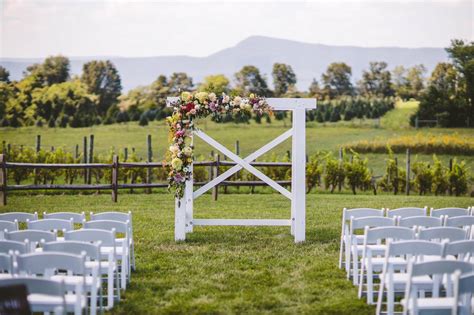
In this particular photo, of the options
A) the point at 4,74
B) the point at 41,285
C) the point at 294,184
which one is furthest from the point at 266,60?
the point at 41,285

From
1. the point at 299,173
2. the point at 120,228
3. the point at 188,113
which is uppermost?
the point at 188,113

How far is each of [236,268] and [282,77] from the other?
3235 centimetres

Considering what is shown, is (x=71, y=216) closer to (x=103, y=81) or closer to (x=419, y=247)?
(x=419, y=247)

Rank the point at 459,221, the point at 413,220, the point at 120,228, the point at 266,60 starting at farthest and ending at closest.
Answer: the point at 266,60 → the point at 459,221 → the point at 413,220 → the point at 120,228

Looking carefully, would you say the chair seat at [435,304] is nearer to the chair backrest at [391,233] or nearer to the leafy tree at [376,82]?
the chair backrest at [391,233]

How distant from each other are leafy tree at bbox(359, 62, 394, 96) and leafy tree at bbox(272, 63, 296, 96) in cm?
390

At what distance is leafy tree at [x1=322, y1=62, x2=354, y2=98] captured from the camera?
3962cm

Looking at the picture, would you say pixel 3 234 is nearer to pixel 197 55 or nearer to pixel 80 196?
pixel 80 196

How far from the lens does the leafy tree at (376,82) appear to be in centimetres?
3859

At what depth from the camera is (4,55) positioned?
30.2 m

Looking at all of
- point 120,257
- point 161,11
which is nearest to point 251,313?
point 120,257

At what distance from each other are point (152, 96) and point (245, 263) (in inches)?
1204

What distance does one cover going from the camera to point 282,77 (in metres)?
40.2

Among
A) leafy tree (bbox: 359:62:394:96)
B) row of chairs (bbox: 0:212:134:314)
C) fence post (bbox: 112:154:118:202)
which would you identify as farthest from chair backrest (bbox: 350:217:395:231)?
leafy tree (bbox: 359:62:394:96)
